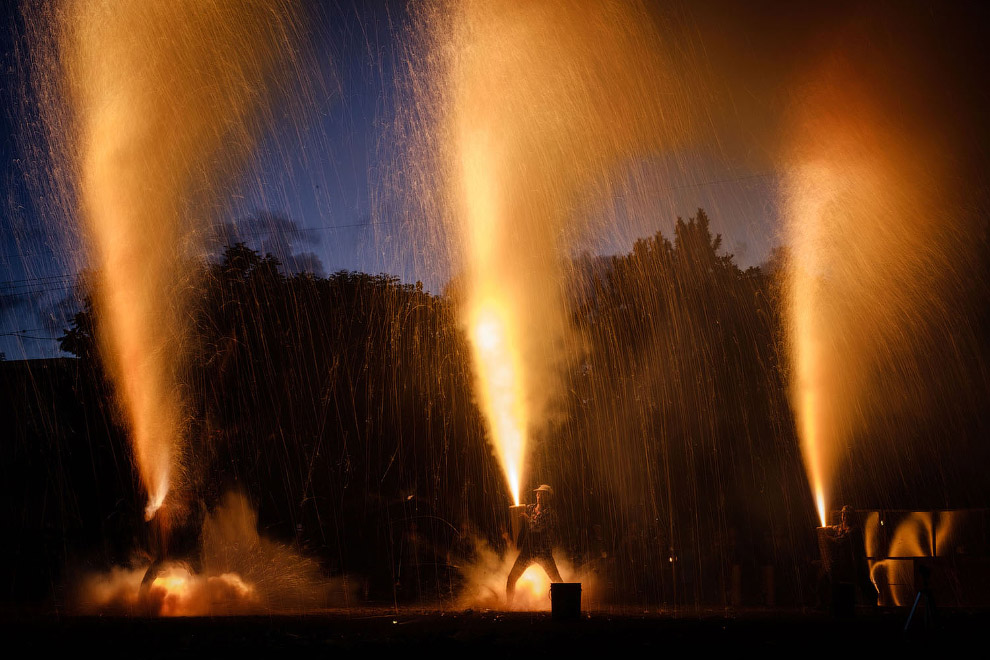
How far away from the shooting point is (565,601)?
1157cm

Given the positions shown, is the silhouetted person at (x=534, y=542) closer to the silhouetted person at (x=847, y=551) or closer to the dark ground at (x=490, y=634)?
the dark ground at (x=490, y=634)

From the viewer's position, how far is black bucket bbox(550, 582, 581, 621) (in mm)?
11508

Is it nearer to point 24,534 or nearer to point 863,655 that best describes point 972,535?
point 863,655

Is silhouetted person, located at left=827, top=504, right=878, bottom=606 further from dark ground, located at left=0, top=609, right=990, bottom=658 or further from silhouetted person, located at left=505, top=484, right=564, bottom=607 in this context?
silhouetted person, located at left=505, top=484, right=564, bottom=607

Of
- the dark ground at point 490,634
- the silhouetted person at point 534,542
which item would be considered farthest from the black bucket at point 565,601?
the silhouetted person at point 534,542

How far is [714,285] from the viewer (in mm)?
24219

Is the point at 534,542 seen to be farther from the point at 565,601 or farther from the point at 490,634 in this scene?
the point at 490,634

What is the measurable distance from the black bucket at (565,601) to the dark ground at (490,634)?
202 mm

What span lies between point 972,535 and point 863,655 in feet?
28.2

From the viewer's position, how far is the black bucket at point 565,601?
11.5 m

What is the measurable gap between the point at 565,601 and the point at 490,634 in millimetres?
1621

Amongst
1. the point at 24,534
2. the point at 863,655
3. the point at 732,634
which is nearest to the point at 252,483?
the point at 24,534

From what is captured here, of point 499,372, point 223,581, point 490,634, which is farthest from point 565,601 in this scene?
point 223,581

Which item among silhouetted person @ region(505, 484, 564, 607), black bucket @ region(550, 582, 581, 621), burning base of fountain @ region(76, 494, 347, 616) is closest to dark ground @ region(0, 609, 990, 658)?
black bucket @ region(550, 582, 581, 621)
